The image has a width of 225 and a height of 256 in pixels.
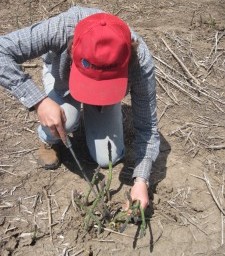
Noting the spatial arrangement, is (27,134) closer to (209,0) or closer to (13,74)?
(13,74)

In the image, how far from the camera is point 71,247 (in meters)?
2.23

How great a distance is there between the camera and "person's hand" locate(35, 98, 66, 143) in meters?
1.96

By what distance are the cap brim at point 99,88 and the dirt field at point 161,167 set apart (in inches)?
27.1

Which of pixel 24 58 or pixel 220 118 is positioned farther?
pixel 220 118

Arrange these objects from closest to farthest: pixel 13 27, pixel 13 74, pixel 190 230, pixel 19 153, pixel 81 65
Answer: pixel 81 65, pixel 13 74, pixel 190 230, pixel 19 153, pixel 13 27

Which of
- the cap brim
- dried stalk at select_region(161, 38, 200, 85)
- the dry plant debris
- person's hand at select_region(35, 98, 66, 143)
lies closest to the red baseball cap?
the cap brim

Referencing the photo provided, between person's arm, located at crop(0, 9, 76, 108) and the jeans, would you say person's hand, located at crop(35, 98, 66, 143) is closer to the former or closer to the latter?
person's arm, located at crop(0, 9, 76, 108)

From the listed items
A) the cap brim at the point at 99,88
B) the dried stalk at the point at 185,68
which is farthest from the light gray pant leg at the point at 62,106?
the dried stalk at the point at 185,68

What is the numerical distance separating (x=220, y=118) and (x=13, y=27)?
1.59 m

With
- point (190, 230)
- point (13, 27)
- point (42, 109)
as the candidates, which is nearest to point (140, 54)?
point (42, 109)

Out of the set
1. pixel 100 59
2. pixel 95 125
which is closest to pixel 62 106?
pixel 95 125

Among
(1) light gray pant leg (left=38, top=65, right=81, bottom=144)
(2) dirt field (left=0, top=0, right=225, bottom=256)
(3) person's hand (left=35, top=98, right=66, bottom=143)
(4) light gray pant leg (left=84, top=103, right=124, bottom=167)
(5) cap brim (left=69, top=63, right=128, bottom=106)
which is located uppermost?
(5) cap brim (left=69, top=63, right=128, bottom=106)

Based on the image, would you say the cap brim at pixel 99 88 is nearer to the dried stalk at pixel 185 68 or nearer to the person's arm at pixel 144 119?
the person's arm at pixel 144 119

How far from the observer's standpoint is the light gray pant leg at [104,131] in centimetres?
258
